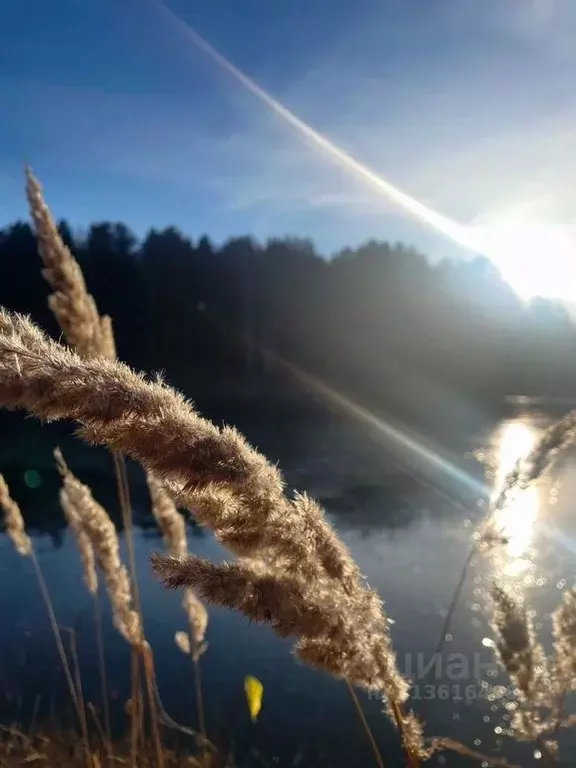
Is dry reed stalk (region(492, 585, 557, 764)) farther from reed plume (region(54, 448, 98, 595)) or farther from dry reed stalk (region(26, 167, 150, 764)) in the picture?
reed plume (region(54, 448, 98, 595))

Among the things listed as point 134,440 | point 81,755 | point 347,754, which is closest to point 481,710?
point 347,754

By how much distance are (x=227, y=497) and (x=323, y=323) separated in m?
29.6

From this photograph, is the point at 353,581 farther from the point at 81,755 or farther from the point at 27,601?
the point at 27,601

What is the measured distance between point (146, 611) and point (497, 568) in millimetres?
3655

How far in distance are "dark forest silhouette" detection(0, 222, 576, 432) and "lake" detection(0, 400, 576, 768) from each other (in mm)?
16101

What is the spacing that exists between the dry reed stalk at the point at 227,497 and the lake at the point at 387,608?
100 cm

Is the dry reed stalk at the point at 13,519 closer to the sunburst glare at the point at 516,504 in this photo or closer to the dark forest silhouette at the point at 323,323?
the sunburst glare at the point at 516,504

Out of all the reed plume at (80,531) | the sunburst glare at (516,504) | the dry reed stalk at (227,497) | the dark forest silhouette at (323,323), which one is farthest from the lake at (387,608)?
the dark forest silhouette at (323,323)

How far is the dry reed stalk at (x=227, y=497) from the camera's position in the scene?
2.67 feet

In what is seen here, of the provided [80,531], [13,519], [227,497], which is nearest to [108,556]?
[80,531]

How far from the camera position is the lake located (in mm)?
4547

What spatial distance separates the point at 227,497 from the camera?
97cm

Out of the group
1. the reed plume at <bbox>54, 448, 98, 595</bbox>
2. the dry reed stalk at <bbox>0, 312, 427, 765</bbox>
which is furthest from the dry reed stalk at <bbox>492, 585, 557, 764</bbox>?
the reed plume at <bbox>54, 448, 98, 595</bbox>

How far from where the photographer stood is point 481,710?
4.68 metres
